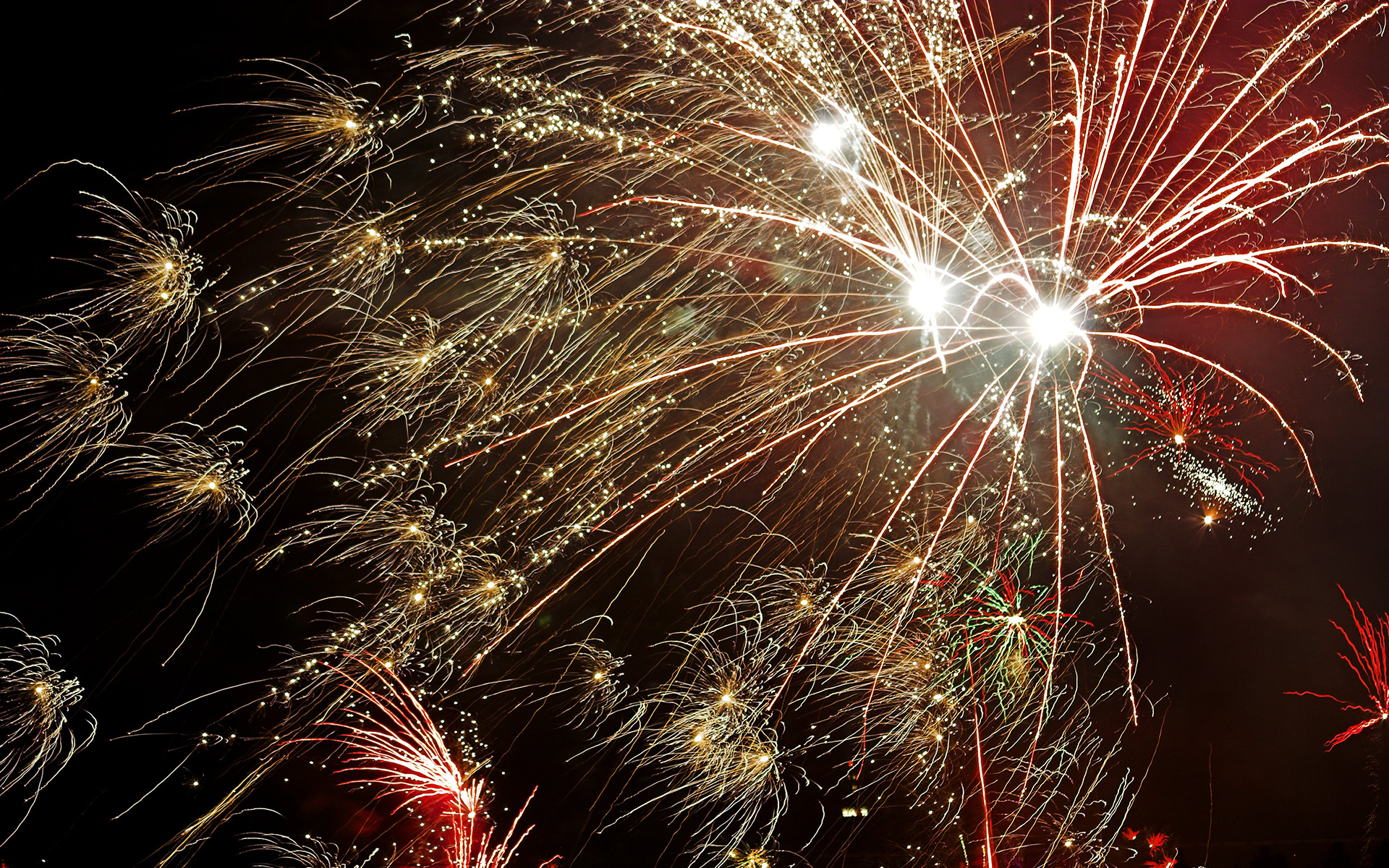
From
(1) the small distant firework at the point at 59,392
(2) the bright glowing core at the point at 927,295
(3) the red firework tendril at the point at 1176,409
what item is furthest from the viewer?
(3) the red firework tendril at the point at 1176,409

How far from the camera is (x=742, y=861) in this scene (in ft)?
8.70

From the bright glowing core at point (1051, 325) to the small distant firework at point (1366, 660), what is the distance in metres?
2.04

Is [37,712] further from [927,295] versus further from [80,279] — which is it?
[927,295]

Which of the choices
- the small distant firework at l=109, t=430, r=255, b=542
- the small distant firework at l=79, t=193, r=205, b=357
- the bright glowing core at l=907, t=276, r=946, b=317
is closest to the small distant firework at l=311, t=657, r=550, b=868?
the small distant firework at l=109, t=430, r=255, b=542

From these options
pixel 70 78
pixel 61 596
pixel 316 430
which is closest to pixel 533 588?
pixel 316 430

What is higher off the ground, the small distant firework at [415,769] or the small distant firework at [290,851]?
the small distant firework at [415,769]

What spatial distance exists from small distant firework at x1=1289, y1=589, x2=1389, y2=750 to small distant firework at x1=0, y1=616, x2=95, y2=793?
17.5 feet

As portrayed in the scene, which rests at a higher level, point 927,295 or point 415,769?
point 927,295

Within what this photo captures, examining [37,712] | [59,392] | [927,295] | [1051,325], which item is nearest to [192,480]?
[59,392]

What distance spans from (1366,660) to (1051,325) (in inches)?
96.4

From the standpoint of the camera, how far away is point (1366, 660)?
3.25 m

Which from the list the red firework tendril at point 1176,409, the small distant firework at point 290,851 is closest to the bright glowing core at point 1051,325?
the red firework tendril at point 1176,409

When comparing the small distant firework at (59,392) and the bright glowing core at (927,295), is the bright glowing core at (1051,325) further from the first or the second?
the small distant firework at (59,392)

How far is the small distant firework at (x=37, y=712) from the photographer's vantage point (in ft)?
7.76
